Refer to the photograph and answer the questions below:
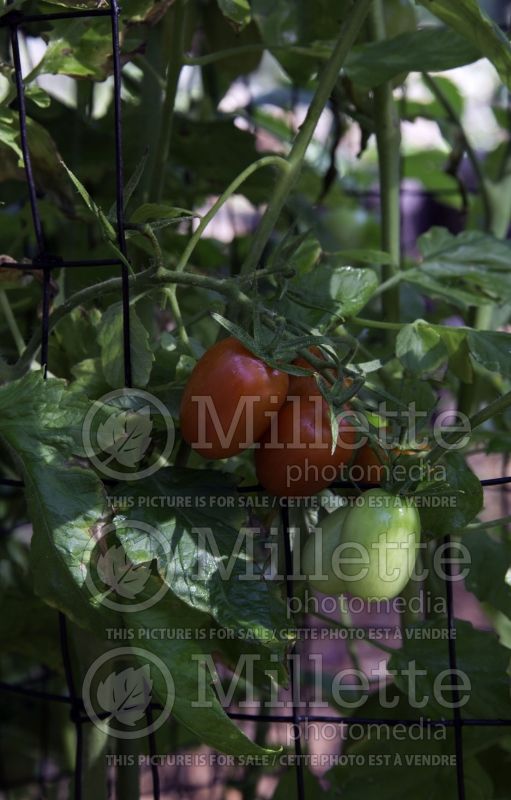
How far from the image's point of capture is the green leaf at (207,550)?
52 centimetres

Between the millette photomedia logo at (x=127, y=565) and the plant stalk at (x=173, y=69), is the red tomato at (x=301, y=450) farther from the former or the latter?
the plant stalk at (x=173, y=69)

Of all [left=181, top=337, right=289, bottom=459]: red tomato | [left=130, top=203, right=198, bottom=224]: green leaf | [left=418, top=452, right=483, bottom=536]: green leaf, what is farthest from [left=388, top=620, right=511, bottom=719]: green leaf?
[left=130, top=203, right=198, bottom=224]: green leaf

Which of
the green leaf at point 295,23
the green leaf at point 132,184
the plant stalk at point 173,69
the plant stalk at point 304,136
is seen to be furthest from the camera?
the green leaf at point 295,23

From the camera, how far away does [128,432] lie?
0.56 m

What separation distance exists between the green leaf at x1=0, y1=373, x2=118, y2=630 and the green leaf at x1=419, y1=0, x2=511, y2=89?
325mm

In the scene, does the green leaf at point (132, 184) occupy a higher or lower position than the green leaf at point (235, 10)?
lower

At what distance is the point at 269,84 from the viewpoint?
157cm

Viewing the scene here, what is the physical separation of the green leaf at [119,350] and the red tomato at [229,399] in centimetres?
4

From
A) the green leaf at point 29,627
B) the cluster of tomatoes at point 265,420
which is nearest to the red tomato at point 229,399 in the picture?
the cluster of tomatoes at point 265,420

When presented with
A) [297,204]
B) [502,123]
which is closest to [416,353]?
[297,204]

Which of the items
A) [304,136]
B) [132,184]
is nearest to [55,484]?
[132,184]

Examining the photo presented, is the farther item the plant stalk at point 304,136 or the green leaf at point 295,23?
the green leaf at point 295,23

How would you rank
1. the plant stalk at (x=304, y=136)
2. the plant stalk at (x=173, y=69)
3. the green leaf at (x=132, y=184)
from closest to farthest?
the green leaf at (x=132, y=184) < the plant stalk at (x=304, y=136) < the plant stalk at (x=173, y=69)

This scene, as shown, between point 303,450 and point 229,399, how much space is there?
52 millimetres
